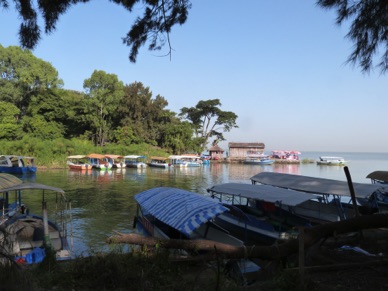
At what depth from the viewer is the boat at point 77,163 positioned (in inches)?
1768

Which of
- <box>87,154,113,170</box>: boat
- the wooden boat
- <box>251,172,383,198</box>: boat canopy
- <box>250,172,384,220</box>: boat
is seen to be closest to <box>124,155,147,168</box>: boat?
<box>87,154,113,170</box>: boat

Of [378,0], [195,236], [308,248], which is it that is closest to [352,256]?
[308,248]

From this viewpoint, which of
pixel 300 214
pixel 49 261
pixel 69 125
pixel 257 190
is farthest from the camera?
pixel 69 125

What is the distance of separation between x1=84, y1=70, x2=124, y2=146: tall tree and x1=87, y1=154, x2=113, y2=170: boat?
28.5 feet

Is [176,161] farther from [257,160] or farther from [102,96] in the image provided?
[257,160]

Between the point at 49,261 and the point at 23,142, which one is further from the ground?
the point at 23,142

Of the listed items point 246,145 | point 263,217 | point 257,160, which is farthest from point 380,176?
point 246,145

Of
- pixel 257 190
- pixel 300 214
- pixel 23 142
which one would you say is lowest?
pixel 300 214

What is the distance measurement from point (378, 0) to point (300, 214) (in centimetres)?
974

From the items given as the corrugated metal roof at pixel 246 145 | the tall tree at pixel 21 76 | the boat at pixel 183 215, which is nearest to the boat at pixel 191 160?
the corrugated metal roof at pixel 246 145

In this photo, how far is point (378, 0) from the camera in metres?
6.69

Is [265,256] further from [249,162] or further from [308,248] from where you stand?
[249,162]

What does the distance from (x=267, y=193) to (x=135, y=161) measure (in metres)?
44.4

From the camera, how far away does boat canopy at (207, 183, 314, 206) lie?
1151cm
